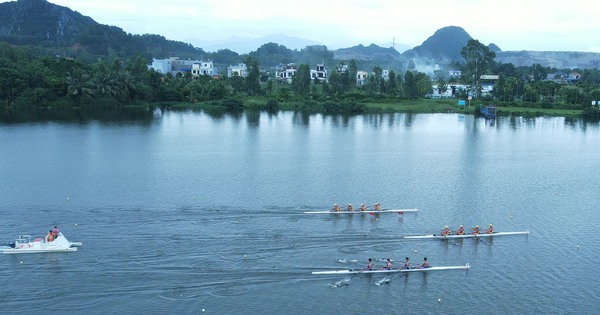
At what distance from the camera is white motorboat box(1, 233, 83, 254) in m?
19.7

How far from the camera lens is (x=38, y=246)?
19969 mm

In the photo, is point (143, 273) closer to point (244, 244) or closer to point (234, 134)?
point (244, 244)

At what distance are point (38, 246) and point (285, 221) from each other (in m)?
9.10

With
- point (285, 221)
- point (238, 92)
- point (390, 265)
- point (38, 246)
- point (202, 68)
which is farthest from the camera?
point (202, 68)

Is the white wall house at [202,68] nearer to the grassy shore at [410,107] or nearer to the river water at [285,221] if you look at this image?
the grassy shore at [410,107]

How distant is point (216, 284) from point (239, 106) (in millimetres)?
49607

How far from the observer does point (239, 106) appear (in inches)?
2611

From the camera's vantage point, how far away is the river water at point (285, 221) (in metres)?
17.5

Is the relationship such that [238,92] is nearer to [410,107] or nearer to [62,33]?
[410,107]

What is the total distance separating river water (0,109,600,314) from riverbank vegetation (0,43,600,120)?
54.1ft

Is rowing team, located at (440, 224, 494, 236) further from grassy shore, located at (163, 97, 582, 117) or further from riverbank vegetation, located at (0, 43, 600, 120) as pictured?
grassy shore, located at (163, 97, 582, 117)

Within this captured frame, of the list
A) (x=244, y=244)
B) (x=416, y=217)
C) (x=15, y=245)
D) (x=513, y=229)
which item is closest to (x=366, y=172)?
(x=416, y=217)

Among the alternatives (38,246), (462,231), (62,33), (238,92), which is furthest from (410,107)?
(62,33)

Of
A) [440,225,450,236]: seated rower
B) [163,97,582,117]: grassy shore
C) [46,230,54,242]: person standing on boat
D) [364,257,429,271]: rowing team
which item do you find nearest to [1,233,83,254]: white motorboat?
[46,230,54,242]: person standing on boat
